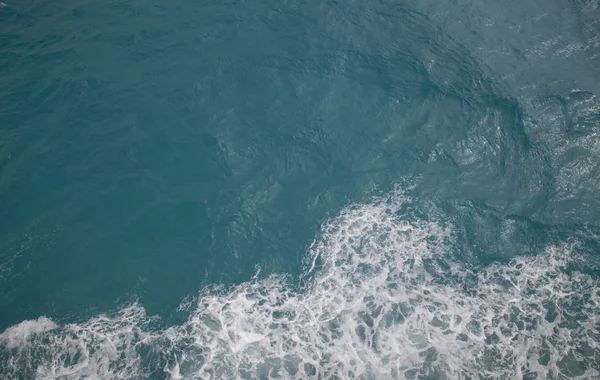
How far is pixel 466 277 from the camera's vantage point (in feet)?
58.1

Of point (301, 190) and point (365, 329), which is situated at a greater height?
point (301, 190)

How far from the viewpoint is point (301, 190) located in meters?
19.9

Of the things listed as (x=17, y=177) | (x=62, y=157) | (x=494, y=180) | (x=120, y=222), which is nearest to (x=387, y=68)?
(x=494, y=180)

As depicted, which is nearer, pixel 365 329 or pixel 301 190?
pixel 365 329

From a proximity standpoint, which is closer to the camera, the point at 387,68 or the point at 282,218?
the point at 282,218

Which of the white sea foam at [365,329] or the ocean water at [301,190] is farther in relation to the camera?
the ocean water at [301,190]

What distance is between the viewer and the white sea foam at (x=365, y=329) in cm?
1589

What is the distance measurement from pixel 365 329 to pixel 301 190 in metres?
7.12

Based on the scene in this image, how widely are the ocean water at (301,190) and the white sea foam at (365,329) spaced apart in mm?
82

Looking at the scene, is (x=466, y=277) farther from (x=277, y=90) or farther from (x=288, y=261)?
(x=277, y=90)

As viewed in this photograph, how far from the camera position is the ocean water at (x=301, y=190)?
16438mm

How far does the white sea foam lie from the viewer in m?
15.9

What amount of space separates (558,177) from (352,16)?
15084 mm

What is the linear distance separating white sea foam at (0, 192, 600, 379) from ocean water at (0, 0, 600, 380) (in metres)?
0.08
